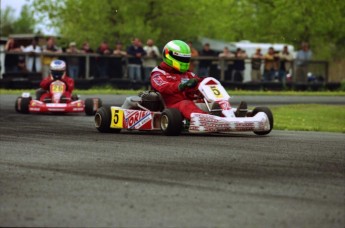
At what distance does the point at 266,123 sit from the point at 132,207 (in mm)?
6347

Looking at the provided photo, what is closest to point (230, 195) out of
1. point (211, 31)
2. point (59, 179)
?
point (59, 179)

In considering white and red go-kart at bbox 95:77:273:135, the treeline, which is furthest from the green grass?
the treeline

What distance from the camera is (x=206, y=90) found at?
13.3m

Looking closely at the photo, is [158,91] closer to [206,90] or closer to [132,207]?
[206,90]

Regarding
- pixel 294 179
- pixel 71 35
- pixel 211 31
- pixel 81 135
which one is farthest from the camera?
pixel 211 31

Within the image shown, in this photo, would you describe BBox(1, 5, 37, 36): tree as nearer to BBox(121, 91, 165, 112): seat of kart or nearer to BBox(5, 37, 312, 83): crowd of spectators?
BBox(5, 37, 312, 83): crowd of spectators

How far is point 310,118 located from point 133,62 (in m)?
13.1

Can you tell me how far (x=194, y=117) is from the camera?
42.7 ft

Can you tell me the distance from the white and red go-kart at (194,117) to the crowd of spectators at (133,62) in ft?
48.4

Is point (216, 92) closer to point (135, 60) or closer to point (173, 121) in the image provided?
point (173, 121)

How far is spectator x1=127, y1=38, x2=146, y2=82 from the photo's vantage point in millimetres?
29891

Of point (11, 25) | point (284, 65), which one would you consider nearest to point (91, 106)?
point (284, 65)

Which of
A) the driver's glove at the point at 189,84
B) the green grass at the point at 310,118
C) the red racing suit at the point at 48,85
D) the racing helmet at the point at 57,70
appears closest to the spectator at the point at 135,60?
the racing helmet at the point at 57,70

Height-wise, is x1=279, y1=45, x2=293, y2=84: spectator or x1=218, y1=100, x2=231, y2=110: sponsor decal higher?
x1=279, y1=45, x2=293, y2=84: spectator
